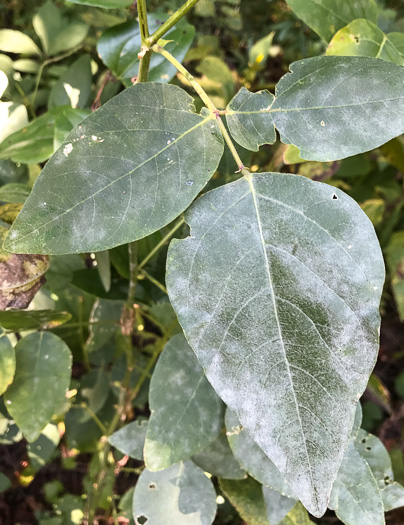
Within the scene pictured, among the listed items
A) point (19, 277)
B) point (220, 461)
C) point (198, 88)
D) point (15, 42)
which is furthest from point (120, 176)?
point (15, 42)

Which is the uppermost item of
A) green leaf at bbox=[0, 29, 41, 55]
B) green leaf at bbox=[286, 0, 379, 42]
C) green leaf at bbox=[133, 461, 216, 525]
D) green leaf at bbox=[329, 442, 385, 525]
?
green leaf at bbox=[286, 0, 379, 42]

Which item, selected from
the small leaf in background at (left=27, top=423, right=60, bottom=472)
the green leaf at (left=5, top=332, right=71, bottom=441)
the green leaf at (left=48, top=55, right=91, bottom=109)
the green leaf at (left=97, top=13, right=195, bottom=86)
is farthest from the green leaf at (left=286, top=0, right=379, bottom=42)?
the small leaf in background at (left=27, top=423, right=60, bottom=472)

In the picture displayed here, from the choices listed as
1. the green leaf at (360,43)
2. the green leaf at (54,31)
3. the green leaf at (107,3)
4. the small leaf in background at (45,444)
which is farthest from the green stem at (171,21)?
the small leaf in background at (45,444)

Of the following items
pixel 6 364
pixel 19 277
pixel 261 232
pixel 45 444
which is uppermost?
pixel 261 232

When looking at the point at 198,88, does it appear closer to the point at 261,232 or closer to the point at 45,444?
the point at 261,232

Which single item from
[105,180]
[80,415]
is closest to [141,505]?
[80,415]

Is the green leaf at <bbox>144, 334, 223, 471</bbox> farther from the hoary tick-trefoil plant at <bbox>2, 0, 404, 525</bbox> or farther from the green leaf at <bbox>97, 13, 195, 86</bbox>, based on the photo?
the green leaf at <bbox>97, 13, 195, 86</bbox>

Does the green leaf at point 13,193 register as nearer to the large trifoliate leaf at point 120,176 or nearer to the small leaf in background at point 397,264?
the large trifoliate leaf at point 120,176

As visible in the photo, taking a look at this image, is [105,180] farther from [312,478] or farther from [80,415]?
[80,415]
